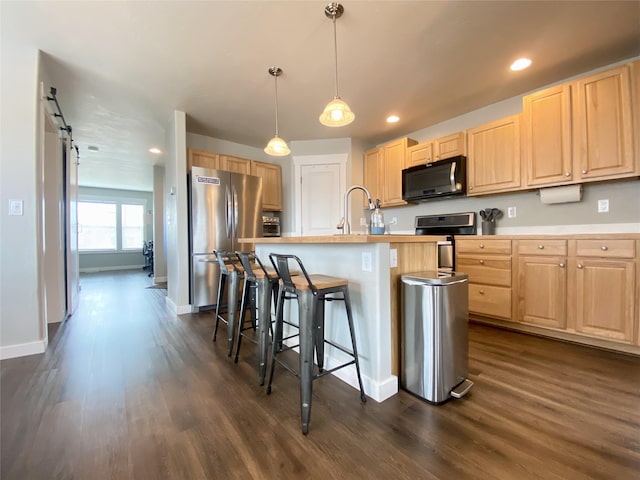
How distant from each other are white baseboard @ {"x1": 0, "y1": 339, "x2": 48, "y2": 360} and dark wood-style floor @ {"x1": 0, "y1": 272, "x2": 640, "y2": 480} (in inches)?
5.4

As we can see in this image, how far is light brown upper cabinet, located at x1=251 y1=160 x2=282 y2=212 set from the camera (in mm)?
4641

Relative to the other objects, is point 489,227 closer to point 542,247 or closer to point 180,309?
point 542,247

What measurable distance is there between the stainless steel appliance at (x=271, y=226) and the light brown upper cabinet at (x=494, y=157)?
303 cm

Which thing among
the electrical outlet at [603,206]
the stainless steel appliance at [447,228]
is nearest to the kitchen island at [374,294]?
the stainless steel appliance at [447,228]

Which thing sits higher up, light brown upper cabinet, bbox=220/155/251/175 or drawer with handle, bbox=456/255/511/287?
light brown upper cabinet, bbox=220/155/251/175

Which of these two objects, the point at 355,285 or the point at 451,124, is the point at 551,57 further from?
the point at 355,285

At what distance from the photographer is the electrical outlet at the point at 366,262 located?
1.68 metres

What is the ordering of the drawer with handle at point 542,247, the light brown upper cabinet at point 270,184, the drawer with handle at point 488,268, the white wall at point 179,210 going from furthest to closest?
the light brown upper cabinet at point 270,184 → the white wall at point 179,210 → the drawer with handle at point 488,268 → the drawer with handle at point 542,247

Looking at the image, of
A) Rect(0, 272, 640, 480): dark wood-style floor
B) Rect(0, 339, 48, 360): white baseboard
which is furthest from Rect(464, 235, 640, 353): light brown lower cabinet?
Rect(0, 339, 48, 360): white baseboard

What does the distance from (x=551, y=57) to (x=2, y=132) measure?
485 cm

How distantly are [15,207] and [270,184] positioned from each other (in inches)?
121

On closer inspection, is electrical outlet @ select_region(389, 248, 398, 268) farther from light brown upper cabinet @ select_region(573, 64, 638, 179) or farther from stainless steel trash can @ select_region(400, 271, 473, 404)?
light brown upper cabinet @ select_region(573, 64, 638, 179)

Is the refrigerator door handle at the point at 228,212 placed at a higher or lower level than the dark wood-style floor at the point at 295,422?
higher

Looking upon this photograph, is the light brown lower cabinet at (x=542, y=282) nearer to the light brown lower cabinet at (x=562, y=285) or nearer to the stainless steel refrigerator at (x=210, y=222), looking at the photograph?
Result: the light brown lower cabinet at (x=562, y=285)
